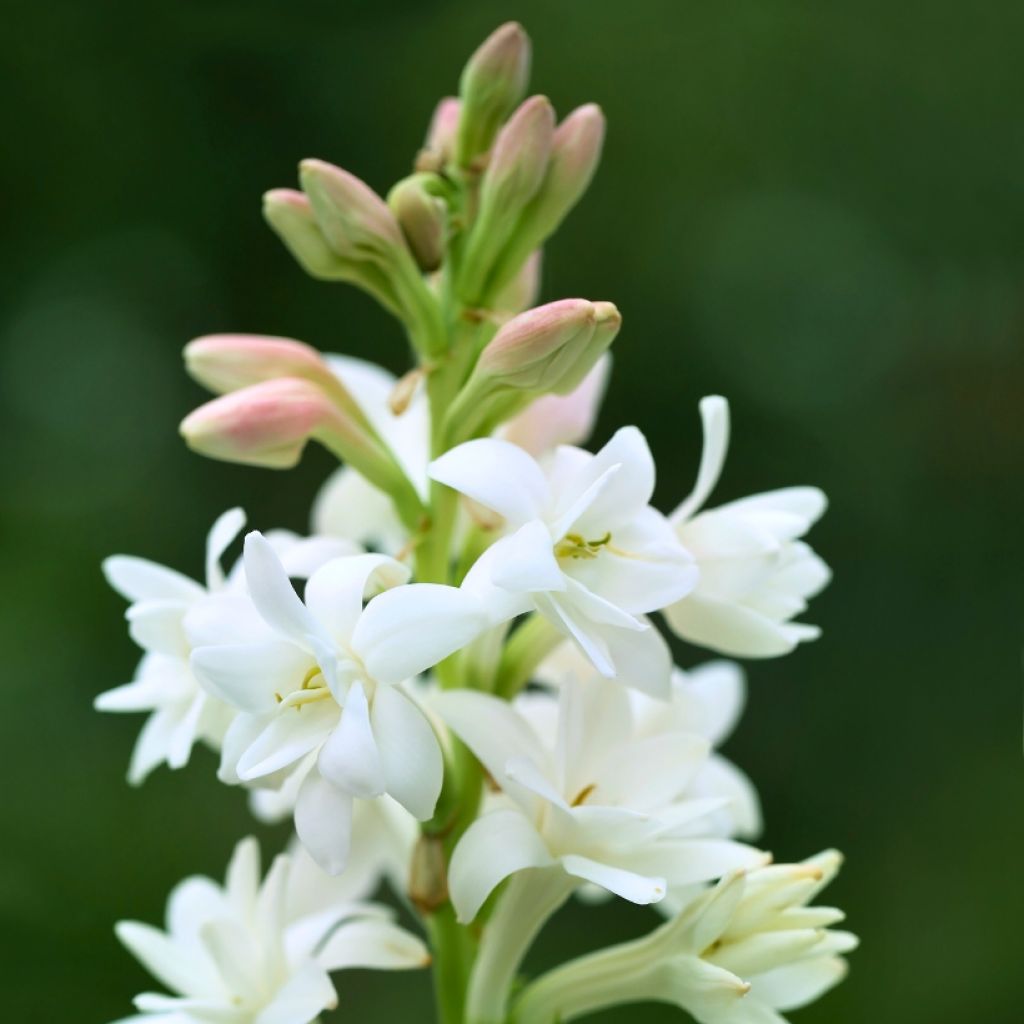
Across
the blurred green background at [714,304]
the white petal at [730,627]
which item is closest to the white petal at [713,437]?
the white petal at [730,627]

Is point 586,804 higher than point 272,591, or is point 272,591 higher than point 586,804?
point 272,591

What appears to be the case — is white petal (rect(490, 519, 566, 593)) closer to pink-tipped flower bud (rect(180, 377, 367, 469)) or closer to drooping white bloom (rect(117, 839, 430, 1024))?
pink-tipped flower bud (rect(180, 377, 367, 469))

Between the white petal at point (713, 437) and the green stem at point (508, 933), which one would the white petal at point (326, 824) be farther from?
the white petal at point (713, 437)

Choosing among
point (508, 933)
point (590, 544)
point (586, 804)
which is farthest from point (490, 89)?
point (508, 933)

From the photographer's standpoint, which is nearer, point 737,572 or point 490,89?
point 737,572

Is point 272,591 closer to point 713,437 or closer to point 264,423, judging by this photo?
point 264,423

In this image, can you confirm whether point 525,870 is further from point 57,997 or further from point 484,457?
point 57,997
